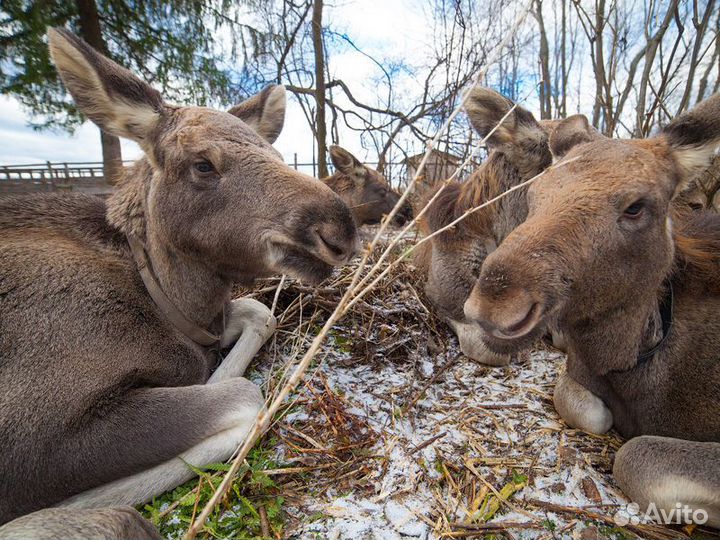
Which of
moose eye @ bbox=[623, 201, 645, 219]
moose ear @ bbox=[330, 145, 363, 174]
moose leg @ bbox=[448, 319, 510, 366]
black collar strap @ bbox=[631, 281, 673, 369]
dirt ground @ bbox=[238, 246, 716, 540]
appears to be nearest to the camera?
dirt ground @ bbox=[238, 246, 716, 540]

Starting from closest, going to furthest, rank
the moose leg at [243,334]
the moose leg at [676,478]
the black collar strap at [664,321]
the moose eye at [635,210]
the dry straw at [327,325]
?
1. the dry straw at [327,325]
2. the moose leg at [676,478]
3. the moose eye at [635,210]
4. the black collar strap at [664,321]
5. the moose leg at [243,334]

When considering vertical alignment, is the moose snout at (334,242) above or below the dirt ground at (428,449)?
above

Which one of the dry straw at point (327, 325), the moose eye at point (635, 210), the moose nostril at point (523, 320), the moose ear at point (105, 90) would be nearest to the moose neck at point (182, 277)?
the moose ear at point (105, 90)

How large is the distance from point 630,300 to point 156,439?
2701 mm

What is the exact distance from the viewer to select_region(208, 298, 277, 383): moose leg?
2.92 meters

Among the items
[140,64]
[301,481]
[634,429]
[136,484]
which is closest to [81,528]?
[136,484]

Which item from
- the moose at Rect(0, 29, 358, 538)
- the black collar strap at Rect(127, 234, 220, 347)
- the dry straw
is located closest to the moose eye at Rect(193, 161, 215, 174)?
the moose at Rect(0, 29, 358, 538)

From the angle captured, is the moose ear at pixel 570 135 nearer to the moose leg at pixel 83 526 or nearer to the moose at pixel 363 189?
the moose leg at pixel 83 526

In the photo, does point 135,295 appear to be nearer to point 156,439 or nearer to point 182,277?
point 182,277

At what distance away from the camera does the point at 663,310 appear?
247 centimetres

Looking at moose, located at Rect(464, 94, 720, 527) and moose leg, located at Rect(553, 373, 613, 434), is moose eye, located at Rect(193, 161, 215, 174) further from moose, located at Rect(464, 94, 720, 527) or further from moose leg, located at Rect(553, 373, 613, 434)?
moose leg, located at Rect(553, 373, 613, 434)

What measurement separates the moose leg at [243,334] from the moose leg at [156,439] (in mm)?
495

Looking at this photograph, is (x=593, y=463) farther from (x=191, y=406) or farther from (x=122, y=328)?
(x=122, y=328)

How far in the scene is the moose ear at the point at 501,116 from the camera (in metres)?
3.54
